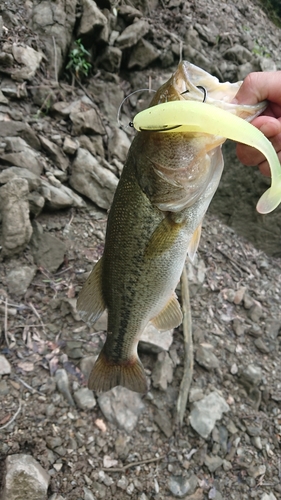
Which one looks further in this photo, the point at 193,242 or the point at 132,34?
the point at 132,34

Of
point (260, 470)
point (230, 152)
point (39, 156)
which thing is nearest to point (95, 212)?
point (39, 156)

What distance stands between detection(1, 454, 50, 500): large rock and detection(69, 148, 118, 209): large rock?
2567mm

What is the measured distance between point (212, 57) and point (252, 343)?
4.53 m

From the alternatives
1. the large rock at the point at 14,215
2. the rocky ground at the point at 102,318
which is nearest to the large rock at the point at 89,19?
the rocky ground at the point at 102,318

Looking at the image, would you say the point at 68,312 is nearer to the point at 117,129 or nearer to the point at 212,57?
the point at 117,129

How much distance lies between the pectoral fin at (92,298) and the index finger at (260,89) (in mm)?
1097

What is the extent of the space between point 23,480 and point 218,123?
91.2 inches

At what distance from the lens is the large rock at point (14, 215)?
3242mm

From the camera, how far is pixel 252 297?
4414 mm

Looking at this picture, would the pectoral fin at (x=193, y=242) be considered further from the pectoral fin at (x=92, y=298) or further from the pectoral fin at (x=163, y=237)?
the pectoral fin at (x=92, y=298)

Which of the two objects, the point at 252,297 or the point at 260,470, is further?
the point at 252,297

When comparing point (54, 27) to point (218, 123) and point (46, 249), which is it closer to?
point (46, 249)

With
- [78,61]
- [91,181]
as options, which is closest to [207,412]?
[91,181]

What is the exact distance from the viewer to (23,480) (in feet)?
7.56
